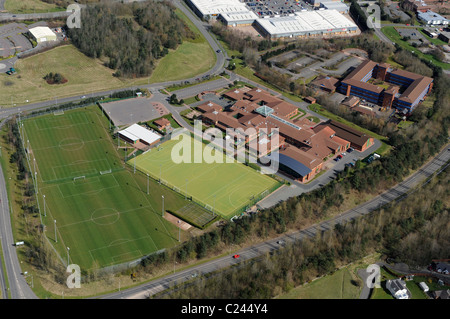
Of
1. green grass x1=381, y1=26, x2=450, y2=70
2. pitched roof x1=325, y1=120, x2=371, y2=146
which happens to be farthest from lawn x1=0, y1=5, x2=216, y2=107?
green grass x1=381, y1=26, x2=450, y2=70

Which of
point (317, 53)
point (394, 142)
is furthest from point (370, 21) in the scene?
point (394, 142)

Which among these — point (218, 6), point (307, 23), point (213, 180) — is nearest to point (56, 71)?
point (213, 180)

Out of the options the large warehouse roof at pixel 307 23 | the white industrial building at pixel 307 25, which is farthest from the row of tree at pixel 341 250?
the large warehouse roof at pixel 307 23

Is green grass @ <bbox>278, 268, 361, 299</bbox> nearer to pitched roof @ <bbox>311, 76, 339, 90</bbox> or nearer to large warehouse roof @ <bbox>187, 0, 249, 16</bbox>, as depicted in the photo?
pitched roof @ <bbox>311, 76, 339, 90</bbox>

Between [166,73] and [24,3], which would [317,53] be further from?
[24,3]

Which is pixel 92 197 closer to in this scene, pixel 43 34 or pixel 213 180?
pixel 213 180
